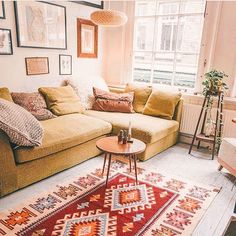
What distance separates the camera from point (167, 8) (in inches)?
160

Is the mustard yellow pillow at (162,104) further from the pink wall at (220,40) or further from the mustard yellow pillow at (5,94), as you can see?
the mustard yellow pillow at (5,94)

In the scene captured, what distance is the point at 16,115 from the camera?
235 centimetres

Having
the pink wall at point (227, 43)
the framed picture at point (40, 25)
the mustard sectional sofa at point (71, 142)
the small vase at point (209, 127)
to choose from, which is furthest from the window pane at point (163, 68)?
the framed picture at point (40, 25)

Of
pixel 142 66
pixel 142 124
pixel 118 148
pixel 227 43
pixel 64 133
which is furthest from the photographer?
pixel 142 66

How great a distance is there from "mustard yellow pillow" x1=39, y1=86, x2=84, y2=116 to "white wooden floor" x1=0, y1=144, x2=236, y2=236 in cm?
86

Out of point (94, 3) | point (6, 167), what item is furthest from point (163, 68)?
point (6, 167)

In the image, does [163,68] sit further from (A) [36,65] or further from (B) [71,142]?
(B) [71,142]

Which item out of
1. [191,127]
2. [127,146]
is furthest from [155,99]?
[127,146]

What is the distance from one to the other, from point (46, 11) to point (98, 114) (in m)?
1.68

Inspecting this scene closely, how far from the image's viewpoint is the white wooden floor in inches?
83.0

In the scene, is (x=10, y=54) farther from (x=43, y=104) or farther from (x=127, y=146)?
(x=127, y=146)

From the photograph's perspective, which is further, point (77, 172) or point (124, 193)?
point (77, 172)

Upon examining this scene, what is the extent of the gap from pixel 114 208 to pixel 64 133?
41.7 inches

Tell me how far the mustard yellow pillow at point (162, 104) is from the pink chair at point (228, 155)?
0.99 metres
